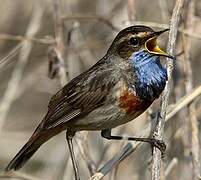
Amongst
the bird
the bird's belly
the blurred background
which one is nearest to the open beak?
the bird

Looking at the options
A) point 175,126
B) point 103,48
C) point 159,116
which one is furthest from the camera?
point 103,48

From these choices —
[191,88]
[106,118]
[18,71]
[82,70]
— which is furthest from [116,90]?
[82,70]

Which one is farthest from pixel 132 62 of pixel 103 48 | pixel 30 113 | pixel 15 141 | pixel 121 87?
pixel 30 113

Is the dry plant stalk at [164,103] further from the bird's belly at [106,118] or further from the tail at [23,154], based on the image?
the tail at [23,154]

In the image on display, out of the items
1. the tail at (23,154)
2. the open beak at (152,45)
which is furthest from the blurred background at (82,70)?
the open beak at (152,45)

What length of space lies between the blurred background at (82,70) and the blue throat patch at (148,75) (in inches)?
13.3

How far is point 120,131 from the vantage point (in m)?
6.43

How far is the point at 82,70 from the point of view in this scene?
23.0 feet

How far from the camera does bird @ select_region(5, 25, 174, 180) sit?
4992 millimetres

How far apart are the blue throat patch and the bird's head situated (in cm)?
5

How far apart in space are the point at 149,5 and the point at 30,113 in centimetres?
186

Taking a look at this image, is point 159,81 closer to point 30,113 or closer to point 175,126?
point 175,126

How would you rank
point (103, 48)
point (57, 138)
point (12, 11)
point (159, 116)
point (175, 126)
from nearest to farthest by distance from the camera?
point (159, 116) → point (175, 126) → point (103, 48) → point (57, 138) → point (12, 11)

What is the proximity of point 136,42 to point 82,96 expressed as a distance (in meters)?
0.57
